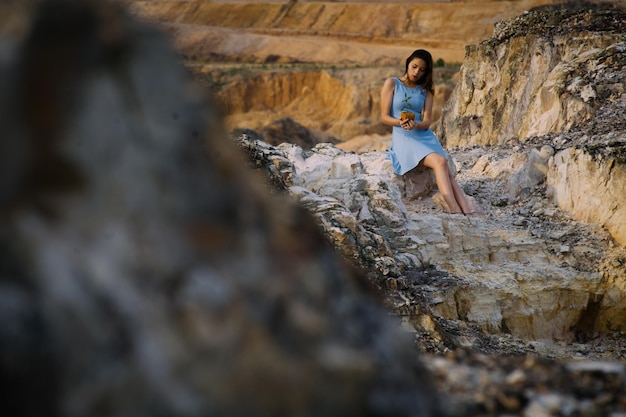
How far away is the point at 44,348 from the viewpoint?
111 centimetres

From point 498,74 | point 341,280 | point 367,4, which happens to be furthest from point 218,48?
point 341,280

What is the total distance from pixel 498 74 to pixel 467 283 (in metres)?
6.08

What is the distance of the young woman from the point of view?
18.3 ft

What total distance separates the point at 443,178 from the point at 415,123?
1.71 ft

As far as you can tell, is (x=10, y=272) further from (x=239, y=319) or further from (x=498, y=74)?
(x=498, y=74)

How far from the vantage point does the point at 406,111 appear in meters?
5.75

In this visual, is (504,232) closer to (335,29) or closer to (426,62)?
(426,62)

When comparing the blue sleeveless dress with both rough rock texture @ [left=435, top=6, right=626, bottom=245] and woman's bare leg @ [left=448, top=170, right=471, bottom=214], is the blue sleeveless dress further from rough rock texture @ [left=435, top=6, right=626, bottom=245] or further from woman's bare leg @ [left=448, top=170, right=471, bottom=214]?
rough rock texture @ [left=435, top=6, right=626, bottom=245]

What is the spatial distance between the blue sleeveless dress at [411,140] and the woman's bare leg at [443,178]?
0.24ft

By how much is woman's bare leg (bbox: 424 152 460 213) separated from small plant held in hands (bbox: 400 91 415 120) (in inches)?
13.7

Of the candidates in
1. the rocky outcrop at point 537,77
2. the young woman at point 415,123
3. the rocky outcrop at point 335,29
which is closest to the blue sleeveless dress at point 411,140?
the young woman at point 415,123

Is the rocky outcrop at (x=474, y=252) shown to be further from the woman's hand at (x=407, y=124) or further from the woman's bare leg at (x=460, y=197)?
the woman's hand at (x=407, y=124)

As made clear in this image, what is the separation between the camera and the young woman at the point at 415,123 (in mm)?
5582

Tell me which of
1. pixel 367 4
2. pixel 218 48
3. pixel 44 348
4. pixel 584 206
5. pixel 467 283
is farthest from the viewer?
pixel 367 4
